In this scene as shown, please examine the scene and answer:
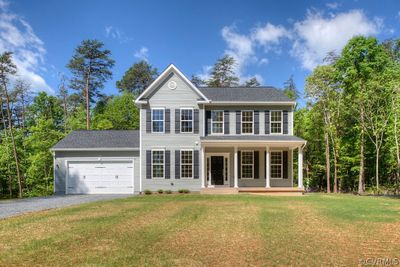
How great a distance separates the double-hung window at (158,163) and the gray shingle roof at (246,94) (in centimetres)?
501

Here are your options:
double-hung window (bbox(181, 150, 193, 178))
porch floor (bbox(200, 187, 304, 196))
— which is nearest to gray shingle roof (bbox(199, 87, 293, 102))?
double-hung window (bbox(181, 150, 193, 178))

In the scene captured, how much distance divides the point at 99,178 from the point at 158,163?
165 inches

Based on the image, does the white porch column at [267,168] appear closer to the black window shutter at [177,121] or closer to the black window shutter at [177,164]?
the black window shutter at [177,164]

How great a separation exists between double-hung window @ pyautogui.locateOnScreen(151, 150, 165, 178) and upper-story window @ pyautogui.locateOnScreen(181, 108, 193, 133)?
2.06 metres

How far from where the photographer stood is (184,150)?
71.3 feet

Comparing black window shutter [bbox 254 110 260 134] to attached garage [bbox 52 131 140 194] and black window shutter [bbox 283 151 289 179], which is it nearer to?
black window shutter [bbox 283 151 289 179]

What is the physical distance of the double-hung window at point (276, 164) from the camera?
73.8 ft

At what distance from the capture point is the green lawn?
648 cm


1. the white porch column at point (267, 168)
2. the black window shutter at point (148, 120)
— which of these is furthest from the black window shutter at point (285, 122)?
the black window shutter at point (148, 120)

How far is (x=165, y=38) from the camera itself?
23078 millimetres

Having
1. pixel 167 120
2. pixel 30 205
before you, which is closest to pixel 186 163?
pixel 167 120

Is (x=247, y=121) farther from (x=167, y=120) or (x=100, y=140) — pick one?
(x=100, y=140)

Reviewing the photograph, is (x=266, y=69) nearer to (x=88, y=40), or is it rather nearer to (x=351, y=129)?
(x=351, y=129)

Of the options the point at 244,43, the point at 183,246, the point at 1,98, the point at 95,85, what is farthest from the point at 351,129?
the point at 1,98
